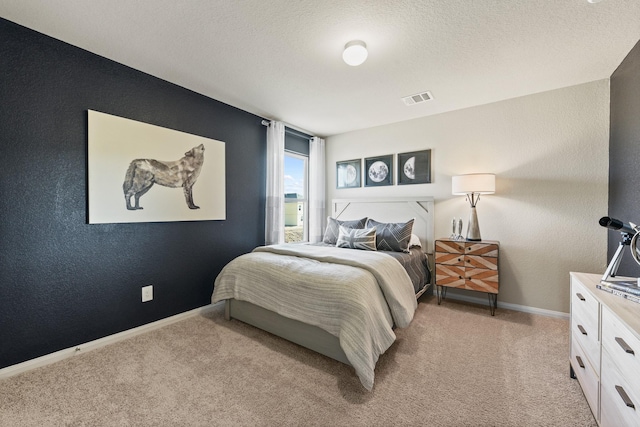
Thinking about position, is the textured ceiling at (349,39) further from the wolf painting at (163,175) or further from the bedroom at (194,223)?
the wolf painting at (163,175)

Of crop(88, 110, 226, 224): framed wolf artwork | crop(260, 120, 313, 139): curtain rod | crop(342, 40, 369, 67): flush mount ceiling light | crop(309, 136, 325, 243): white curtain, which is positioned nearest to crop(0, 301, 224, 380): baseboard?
crop(88, 110, 226, 224): framed wolf artwork

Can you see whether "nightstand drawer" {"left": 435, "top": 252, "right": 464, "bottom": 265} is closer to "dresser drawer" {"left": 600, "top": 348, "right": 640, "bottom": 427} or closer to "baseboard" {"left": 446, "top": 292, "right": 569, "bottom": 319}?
"baseboard" {"left": 446, "top": 292, "right": 569, "bottom": 319}

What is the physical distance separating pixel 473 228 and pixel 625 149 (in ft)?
4.44

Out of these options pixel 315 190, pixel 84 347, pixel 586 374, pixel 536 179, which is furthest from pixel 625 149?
pixel 84 347

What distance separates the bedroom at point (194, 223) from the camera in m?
1.85

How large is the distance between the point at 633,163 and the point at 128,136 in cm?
420

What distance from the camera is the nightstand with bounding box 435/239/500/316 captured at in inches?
110

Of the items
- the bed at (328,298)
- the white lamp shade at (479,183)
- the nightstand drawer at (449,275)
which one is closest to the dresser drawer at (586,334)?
the bed at (328,298)

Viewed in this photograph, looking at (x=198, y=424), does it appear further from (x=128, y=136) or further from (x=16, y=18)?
(x=16, y=18)

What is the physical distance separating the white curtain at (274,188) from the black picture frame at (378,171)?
1.38 meters

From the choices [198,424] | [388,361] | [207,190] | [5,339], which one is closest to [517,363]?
[388,361]

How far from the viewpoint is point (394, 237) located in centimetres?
309

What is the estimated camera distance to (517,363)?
1918mm

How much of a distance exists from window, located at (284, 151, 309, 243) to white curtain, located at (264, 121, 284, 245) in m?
0.38
